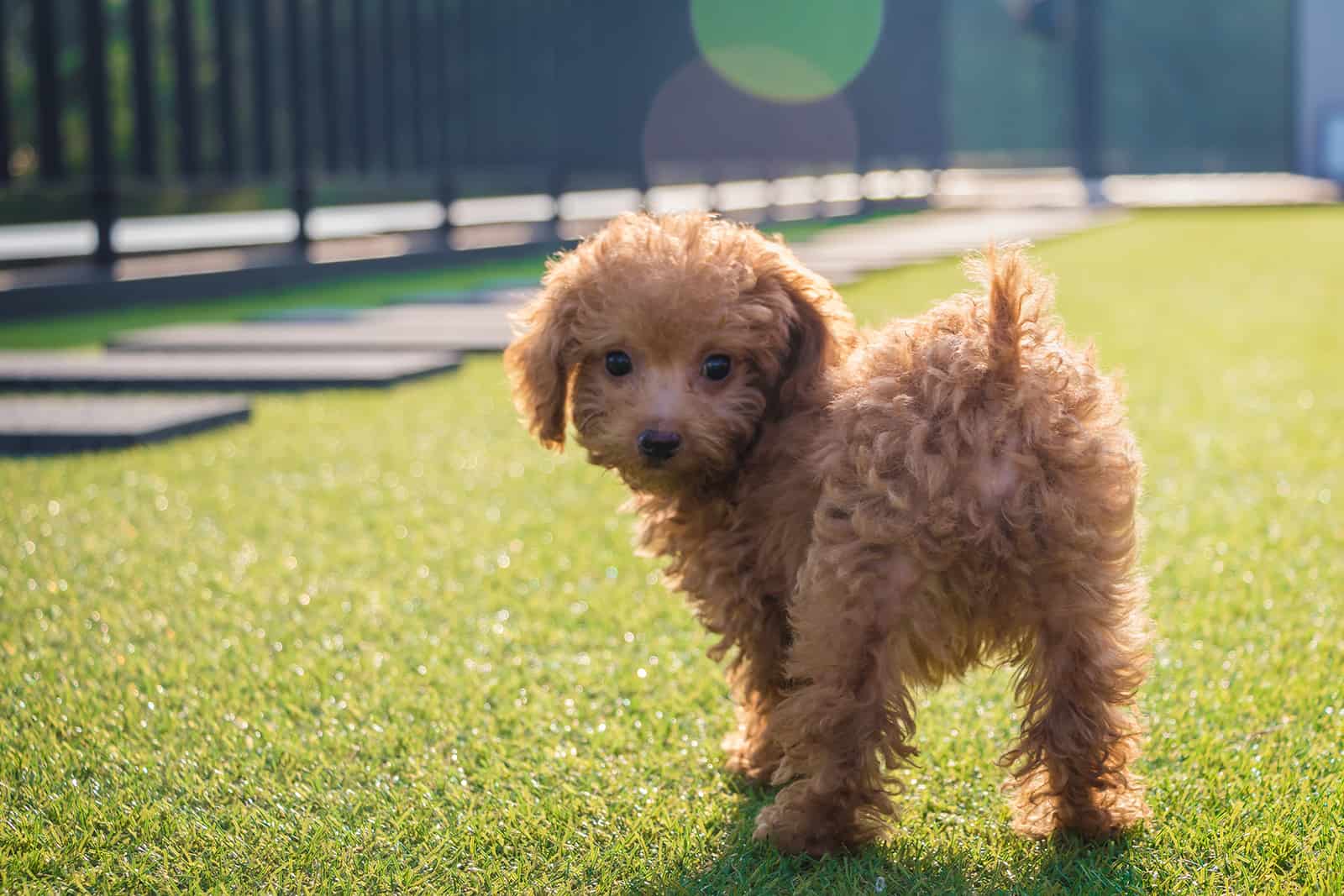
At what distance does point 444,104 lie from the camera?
1598 cm

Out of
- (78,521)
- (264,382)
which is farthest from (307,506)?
(264,382)

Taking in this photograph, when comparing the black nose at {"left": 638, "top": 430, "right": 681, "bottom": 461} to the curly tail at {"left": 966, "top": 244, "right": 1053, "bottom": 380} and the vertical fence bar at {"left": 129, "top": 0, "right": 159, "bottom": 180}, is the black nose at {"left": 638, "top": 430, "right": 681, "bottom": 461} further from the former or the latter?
the vertical fence bar at {"left": 129, "top": 0, "right": 159, "bottom": 180}

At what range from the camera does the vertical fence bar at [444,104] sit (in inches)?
623

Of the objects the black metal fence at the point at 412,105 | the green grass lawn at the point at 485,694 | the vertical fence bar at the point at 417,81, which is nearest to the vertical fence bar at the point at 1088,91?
the black metal fence at the point at 412,105

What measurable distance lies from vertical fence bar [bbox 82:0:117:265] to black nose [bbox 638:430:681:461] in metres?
10.2

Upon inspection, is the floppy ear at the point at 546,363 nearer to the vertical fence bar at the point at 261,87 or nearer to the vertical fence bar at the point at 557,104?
the vertical fence bar at the point at 261,87

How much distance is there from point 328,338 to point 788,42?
1870 centimetres

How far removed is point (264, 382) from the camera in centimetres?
724

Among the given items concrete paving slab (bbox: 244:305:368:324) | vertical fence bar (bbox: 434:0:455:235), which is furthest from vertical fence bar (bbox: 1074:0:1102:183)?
concrete paving slab (bbox: 244:305:368:324)

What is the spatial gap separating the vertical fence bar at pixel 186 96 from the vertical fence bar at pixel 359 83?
2.25 m

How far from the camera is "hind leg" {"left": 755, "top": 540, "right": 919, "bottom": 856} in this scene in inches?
90.3

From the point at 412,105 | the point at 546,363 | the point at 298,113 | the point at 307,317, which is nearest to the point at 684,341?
the point at 546,363

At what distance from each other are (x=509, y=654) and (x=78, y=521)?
1.99m

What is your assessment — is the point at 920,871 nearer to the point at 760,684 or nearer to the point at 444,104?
the point at 760,684
